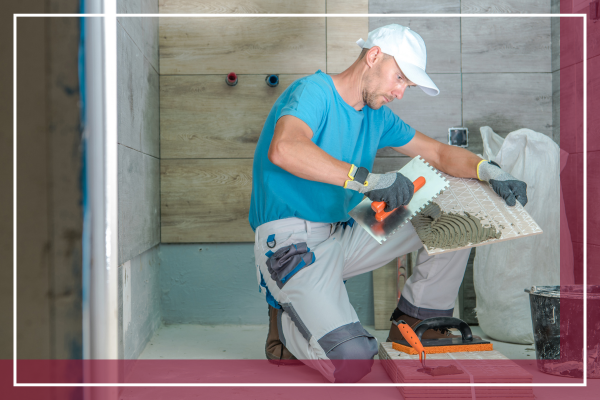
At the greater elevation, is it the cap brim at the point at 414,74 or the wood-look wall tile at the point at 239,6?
the wood-look wall tile at the point at 239,6

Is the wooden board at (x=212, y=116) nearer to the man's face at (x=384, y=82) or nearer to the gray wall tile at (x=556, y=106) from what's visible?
the man's face at (x=384, y=82)

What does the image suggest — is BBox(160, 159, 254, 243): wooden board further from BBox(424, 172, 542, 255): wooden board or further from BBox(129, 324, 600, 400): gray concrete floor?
BBox(424, 172, 542, 255): wooden board

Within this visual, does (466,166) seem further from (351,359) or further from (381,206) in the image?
(351,359)

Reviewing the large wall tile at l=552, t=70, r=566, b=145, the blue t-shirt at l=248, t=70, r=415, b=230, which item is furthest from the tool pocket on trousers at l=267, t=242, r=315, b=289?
the large wall tile at l=552, t=70, r=566, b=145

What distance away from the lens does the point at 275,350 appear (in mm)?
1751

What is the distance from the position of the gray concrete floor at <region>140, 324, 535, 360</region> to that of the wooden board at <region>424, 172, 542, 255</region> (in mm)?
619

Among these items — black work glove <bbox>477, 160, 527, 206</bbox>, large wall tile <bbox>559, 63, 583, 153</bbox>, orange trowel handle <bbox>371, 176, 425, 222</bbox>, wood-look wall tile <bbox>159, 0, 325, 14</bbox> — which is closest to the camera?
orange trowel handle <bbox>371, 176, 425, 222</bbox>

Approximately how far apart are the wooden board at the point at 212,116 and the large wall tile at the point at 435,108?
586 millimetres

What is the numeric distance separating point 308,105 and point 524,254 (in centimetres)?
118

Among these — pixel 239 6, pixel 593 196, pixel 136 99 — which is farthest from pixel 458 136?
pixel 136 99

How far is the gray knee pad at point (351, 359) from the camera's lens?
4.73 feet

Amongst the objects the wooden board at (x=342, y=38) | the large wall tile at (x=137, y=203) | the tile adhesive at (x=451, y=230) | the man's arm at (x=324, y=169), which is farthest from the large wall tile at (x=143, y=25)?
the tile adhesive at (x=451, y=230)

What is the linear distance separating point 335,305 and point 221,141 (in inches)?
44.2

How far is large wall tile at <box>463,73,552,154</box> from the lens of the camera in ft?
7.62
